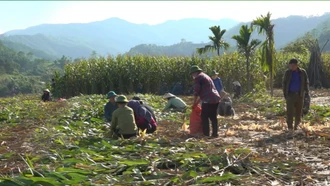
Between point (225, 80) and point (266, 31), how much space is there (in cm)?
496

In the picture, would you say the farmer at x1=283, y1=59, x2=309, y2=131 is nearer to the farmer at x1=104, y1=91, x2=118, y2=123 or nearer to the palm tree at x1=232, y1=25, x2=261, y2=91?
the farmer at x1=104, y1=91, x2=118, y2=123

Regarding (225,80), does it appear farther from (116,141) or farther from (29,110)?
(116,141)

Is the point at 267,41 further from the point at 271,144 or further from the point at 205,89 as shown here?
the point at 271,144

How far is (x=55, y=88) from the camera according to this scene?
21953mm

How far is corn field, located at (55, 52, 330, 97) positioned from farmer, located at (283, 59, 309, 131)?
12.8 m

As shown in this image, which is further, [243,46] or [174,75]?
[174,75]

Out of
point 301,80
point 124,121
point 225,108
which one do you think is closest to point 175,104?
point 225,108

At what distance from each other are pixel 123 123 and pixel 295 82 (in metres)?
3.57

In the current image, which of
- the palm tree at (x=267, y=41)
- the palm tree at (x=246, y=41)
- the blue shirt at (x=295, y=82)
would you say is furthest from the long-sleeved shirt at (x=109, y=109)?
the palm tree at (x=246, y=41)

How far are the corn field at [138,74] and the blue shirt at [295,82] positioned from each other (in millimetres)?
12900

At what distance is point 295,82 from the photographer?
7.89 m

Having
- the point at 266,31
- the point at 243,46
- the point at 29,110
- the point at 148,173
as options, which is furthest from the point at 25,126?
the point at 243,46

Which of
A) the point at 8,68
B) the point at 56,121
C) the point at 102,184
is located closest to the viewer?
the point at 102,184

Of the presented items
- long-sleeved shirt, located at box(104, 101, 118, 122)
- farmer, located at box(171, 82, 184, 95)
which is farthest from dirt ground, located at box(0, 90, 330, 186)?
farmer, located at box(171, 82, 184, 95)
